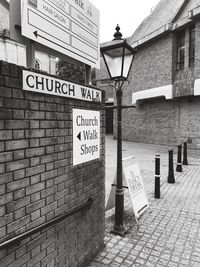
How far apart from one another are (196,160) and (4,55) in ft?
43.7

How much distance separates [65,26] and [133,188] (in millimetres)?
2996

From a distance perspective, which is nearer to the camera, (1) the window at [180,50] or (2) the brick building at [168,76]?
(2) the brick building at [168,76]

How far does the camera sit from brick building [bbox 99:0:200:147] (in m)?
13.2

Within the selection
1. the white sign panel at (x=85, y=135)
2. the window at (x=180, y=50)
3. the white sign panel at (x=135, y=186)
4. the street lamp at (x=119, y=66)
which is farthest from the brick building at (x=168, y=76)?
the white sign panel at (x=85, y=135)

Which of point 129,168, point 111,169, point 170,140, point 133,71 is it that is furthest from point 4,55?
point 129,168

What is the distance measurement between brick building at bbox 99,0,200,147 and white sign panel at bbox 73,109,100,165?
11079mm

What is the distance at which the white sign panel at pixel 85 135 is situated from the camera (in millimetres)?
2584

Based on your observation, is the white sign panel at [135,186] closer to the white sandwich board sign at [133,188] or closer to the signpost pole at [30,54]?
the white sandwich board sign at [133,188]

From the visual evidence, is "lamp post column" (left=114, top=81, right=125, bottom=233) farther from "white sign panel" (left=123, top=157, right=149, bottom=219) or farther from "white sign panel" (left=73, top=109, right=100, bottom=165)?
"white sign panel" (left=73, top=109, right=100, bottom=165)

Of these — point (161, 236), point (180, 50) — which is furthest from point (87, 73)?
point (180, 50)

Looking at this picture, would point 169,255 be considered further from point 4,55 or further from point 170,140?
point 4,55

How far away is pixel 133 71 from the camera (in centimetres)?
1825

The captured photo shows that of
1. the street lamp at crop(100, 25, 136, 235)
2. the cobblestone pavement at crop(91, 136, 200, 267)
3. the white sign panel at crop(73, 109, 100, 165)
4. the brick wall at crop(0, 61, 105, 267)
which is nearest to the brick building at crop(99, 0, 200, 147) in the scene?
the cobblestone pavement at crop(91, 136, 200, 267)

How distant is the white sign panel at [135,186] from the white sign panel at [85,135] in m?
1.26
